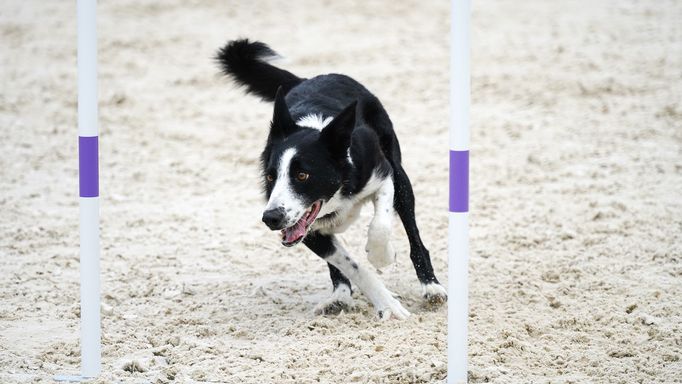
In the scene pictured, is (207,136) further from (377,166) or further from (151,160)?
(377,166)

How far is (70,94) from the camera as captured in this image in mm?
9531

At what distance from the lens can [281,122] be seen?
14.9ft

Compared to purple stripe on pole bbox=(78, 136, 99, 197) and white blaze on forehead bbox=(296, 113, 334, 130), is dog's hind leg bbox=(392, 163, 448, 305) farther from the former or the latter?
purple stripe on pole bbox=(78, 136, 99, 197)

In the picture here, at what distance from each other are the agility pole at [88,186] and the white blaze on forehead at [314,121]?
1255mm

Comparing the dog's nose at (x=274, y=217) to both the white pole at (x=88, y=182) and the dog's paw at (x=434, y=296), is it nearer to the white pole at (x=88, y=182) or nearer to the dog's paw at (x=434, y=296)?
the white pole at (x=88, y=182)

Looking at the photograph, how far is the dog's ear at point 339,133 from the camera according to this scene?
435 centimetres

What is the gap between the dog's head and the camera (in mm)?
4309

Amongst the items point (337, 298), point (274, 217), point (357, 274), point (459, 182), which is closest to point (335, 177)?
point (274, 217)

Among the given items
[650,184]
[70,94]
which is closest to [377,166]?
[650,184]

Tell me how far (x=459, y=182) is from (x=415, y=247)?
5.01 feet

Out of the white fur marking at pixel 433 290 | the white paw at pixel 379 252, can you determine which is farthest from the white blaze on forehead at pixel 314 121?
the white fur marking at pixel 433 290

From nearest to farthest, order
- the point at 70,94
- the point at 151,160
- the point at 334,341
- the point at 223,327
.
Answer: the point at 334,341 < the point at 223,327 < the point at 151,160 < the point at 70,94

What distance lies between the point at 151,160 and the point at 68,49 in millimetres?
4012

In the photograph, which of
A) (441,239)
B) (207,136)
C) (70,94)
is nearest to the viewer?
(441,239)
